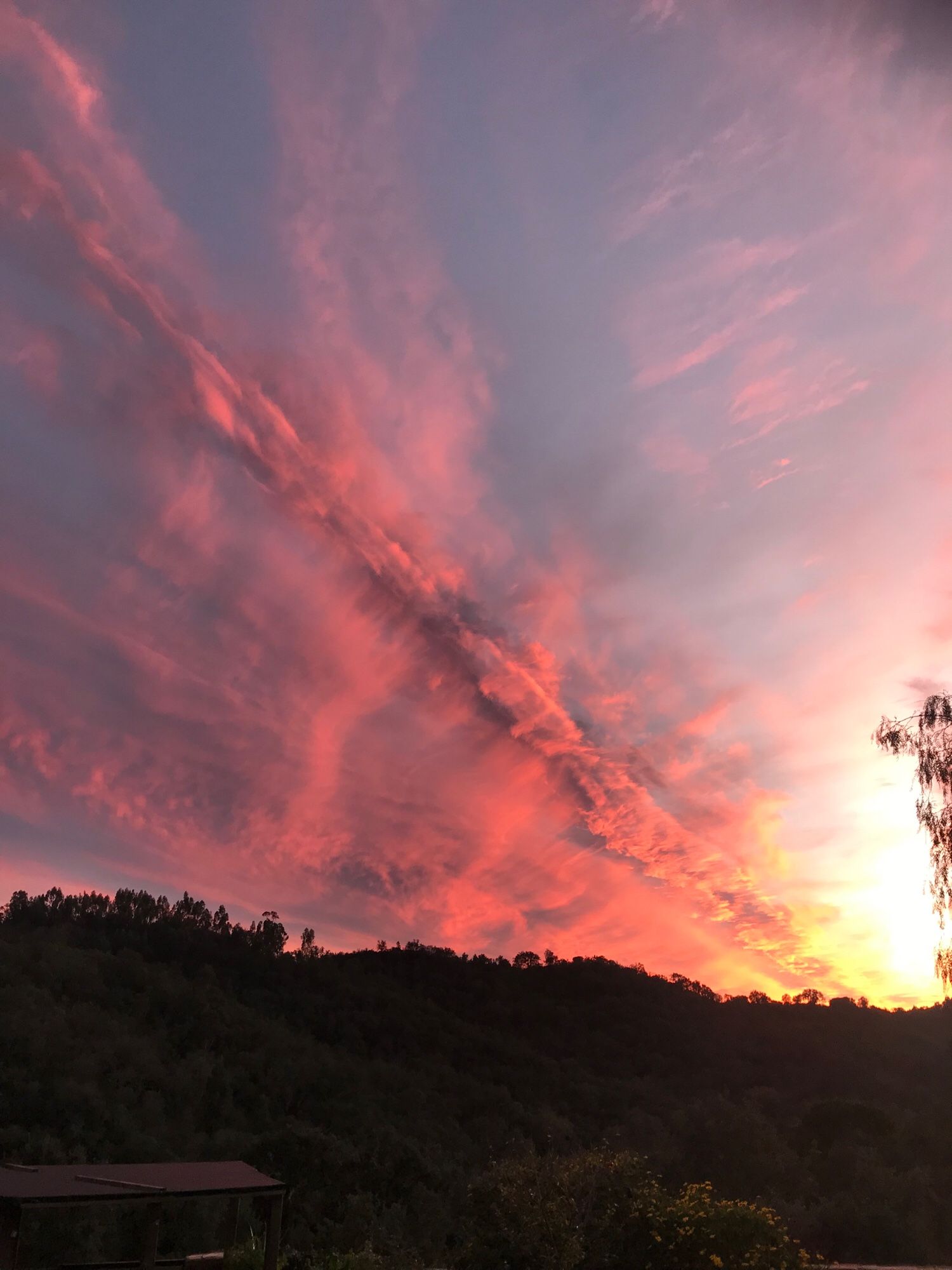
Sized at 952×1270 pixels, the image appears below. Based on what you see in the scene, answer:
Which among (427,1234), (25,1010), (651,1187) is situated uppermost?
(25,1010)

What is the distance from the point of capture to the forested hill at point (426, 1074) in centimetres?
3145

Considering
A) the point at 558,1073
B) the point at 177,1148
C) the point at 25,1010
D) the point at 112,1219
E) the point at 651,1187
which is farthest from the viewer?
the point at 558,1073

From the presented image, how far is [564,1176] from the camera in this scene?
1655 cm

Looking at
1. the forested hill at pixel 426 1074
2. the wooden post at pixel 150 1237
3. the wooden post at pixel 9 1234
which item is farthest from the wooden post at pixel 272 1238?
the forested hill at pixel 426 1074

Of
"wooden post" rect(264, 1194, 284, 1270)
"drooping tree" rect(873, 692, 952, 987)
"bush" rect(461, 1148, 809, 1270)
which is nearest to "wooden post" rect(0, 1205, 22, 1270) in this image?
"wooden post" rect(264, 1194, 284, 1270)

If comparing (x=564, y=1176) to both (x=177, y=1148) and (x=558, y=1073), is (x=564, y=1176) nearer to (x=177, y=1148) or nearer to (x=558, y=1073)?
(x=177, y=1148)

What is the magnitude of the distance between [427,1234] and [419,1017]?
3790 centimetres


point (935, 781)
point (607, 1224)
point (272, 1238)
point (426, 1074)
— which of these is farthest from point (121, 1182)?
point (426, 1074)

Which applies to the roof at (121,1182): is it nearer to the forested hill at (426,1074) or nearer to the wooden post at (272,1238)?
the wooden post at (272,1238)

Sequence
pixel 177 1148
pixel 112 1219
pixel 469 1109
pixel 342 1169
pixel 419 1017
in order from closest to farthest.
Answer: pixel 112 1219, pixel 342 1169, pixel 177 1148, pixel 469 1109, pixel 419 1017

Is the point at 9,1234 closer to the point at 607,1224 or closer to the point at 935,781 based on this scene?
the point at 607,1224

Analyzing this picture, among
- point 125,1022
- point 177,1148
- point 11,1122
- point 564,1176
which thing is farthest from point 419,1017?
point 564,1176

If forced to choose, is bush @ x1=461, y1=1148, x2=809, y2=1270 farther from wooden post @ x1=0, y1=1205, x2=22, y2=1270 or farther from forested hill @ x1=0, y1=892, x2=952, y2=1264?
wooden post @ x1=0, y1=1205, x2=22, y2=1270

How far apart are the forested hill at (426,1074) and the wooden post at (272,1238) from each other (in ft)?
41.8
